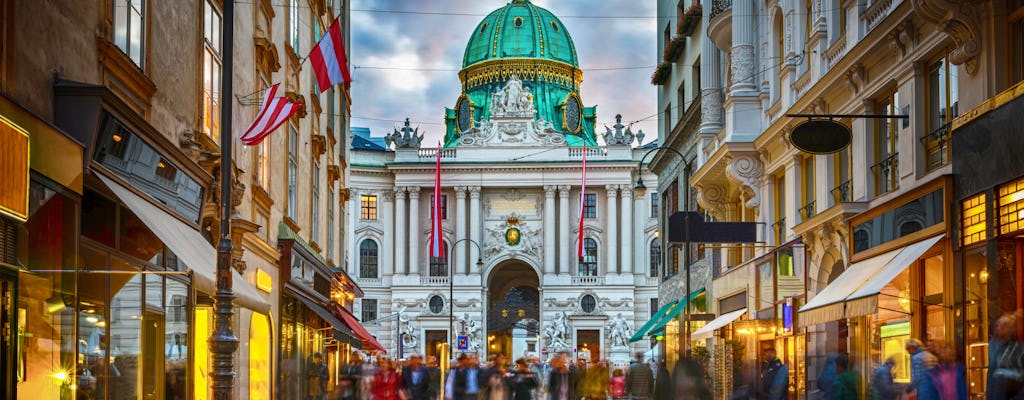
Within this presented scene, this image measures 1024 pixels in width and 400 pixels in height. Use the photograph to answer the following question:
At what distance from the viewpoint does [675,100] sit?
47.9 metres

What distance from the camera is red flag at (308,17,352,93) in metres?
24.4

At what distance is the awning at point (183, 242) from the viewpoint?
1412 centimetres

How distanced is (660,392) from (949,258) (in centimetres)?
642

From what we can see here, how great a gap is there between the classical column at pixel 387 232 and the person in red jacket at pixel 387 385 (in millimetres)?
66761

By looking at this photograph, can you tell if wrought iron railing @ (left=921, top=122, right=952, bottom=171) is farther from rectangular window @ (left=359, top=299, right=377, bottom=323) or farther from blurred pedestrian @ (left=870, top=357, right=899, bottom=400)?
rectangular window @ (left=359, top=299, right=377, bottom=323)

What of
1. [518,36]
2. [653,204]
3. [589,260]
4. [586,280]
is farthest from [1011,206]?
[518,36]

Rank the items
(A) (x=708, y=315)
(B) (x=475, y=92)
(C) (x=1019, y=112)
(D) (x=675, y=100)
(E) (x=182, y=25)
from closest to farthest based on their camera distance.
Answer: (C) (x=1019, y=112), (E) (x=182, y=25), (A) (x=708, y=315), (D) (x=675, y=100), (B) (x=475, y=92)

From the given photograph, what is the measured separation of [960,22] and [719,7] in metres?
17.9

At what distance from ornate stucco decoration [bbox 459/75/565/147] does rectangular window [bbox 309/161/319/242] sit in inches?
2284

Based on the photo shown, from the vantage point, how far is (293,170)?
29391 mm

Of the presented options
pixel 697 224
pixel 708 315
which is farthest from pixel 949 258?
pixel 708 315

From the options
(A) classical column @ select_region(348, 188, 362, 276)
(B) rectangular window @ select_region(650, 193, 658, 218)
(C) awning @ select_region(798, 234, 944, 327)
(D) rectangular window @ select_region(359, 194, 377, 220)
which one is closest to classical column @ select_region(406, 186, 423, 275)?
(D) rectangular window @ select_region(359, 194, 377, 220)

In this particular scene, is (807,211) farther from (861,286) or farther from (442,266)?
(442,266)

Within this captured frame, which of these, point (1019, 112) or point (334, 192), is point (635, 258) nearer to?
point (334, 192)
